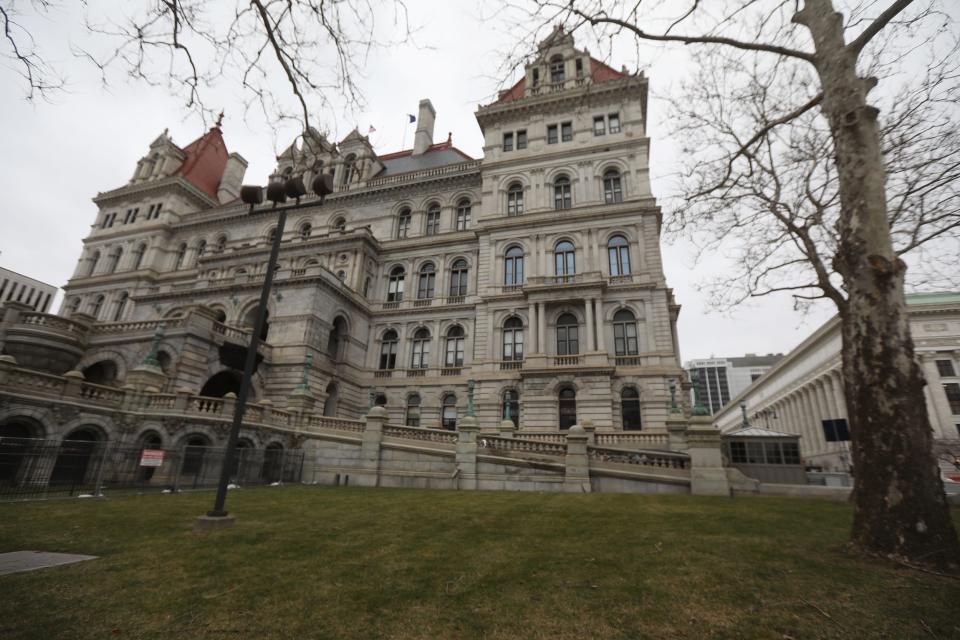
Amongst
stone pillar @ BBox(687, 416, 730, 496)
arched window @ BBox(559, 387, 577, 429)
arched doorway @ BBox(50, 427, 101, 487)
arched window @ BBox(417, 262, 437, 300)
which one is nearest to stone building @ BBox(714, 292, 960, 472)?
stone pillar @ BBox(687, 416, 730, 496)

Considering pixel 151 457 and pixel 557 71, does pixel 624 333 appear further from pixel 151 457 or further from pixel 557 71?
pixel 151 457

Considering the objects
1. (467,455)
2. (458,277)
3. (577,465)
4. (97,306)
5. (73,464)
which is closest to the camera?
(73,464)

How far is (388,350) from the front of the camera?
30.8 metres

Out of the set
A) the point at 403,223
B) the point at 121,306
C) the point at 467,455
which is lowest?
the point at 467,455

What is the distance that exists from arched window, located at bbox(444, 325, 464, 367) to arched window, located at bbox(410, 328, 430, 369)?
58.1 inches

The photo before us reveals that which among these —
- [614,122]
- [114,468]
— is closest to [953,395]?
[614,122]

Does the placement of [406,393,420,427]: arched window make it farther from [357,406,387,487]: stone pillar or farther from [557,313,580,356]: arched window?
[357,406,387,487]: stone pillar

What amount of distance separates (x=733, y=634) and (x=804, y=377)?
6991 cm

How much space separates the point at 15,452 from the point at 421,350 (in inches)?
805

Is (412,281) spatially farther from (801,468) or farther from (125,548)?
(125,548)

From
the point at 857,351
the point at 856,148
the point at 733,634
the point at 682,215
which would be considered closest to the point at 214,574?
the point at 733,634

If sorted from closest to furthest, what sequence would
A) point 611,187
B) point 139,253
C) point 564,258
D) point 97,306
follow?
point 564,258
point 611,187
point 97,306
point 139,253

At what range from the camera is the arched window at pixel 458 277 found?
31.0 m

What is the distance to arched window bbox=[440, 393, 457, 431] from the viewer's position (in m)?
27.2
